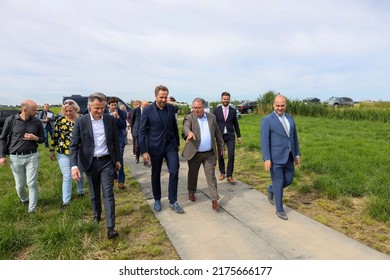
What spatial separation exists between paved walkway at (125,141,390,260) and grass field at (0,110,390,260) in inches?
8.8

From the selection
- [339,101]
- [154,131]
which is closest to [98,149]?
[154,131]

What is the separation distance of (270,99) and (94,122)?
2980cm

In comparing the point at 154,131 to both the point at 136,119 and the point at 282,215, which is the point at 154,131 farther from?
the point at 136,119

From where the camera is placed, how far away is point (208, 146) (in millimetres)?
4836

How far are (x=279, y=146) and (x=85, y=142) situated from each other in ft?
9.10

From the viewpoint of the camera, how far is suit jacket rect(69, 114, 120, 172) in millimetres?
3867

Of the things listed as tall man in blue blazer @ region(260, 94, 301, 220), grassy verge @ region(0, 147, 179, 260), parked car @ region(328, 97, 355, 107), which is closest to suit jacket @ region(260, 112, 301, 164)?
tall man in blue blazer @ region(260, 94, 301, 220)

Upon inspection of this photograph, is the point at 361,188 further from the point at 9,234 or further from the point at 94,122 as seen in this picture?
the point at 9,234

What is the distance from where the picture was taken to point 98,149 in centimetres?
393

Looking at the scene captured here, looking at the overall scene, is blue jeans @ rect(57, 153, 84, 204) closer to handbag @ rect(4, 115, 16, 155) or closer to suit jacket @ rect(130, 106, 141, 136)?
handbag @ rect(4, 115, 16, 155)

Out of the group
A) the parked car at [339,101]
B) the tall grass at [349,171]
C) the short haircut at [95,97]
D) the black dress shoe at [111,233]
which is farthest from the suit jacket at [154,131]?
the parked car at [339,101]

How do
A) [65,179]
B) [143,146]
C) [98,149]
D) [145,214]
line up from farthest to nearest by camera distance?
[65,179]
[145,214]
[143,146]
[98,149]

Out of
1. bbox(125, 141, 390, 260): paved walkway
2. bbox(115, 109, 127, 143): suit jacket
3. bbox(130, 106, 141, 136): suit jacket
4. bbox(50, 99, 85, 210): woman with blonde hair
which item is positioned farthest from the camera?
bbox(130, 106, 141, 136): suit jacket

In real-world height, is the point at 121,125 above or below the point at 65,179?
above
